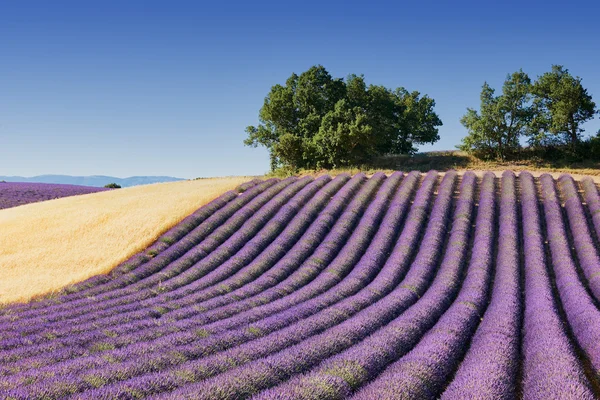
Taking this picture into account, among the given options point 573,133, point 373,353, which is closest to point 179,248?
point 373,353

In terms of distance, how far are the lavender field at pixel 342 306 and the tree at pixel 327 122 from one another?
1057 cm

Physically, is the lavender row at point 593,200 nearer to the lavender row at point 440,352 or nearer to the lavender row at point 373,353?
the lavender row at point 440,352

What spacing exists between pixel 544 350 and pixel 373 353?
2725mm

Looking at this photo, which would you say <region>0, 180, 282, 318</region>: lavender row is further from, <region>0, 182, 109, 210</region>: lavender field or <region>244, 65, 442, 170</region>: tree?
<region>0, 182, 109, 210</region>: lavender field

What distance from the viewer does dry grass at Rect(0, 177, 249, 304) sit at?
49.0ft

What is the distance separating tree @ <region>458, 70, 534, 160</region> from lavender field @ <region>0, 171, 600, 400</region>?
14.3m

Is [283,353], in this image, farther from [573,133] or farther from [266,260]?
[573,133]

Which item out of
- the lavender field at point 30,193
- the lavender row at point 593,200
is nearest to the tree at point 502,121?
the lavender row at point 593,200

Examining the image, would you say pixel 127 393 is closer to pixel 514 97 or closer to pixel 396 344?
pixel 396 344

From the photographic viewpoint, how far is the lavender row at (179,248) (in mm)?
12008

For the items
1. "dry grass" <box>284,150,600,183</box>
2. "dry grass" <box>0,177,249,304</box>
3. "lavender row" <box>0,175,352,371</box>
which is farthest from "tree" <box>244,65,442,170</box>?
"dry grass" <box>0,177,249,304</box>

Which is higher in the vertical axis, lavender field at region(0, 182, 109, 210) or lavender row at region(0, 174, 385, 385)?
lavender field at region(0, 182, 109, 210)

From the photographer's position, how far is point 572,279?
12242mm

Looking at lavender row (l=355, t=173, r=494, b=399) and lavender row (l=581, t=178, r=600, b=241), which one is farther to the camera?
lavender row (l=581, t=178, r=600, b=241)
